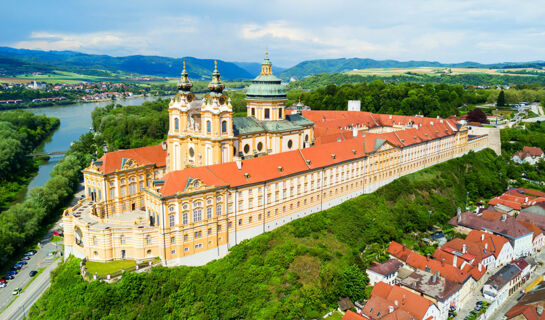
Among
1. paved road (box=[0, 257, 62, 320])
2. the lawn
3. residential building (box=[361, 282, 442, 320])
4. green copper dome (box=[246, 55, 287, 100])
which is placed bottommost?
paved road (box=[0, 257, 62, 320])

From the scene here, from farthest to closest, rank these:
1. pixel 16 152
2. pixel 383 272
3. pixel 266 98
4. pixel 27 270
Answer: pixel 16 152, pixel 266 98, pixel 27 270, pixel 383 272

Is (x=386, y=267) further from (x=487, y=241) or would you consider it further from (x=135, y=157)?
(x=135, y=157)

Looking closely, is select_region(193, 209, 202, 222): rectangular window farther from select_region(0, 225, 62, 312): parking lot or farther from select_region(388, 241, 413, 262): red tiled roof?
select_region(388, 241, 413, 262): red tiled roof

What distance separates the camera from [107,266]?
42.2m

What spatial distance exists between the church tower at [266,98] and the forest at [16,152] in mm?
48723

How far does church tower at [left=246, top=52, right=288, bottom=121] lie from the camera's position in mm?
62906

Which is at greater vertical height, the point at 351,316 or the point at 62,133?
the point at 62,133

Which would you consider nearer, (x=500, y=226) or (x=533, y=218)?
(x=500, y=226)

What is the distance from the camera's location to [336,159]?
57.8 meters

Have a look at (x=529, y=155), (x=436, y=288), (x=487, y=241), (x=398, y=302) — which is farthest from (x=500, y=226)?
(x=529, y=155)

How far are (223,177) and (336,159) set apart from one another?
19.1 meters

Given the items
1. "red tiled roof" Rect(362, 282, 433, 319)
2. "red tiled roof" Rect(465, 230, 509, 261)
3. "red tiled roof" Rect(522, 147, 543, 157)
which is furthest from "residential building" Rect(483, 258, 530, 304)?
"red tiled roof" Rect(522, 147, 543, 157)

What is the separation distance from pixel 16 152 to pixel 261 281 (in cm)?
7673

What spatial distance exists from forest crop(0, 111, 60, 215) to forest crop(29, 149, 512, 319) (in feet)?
147
